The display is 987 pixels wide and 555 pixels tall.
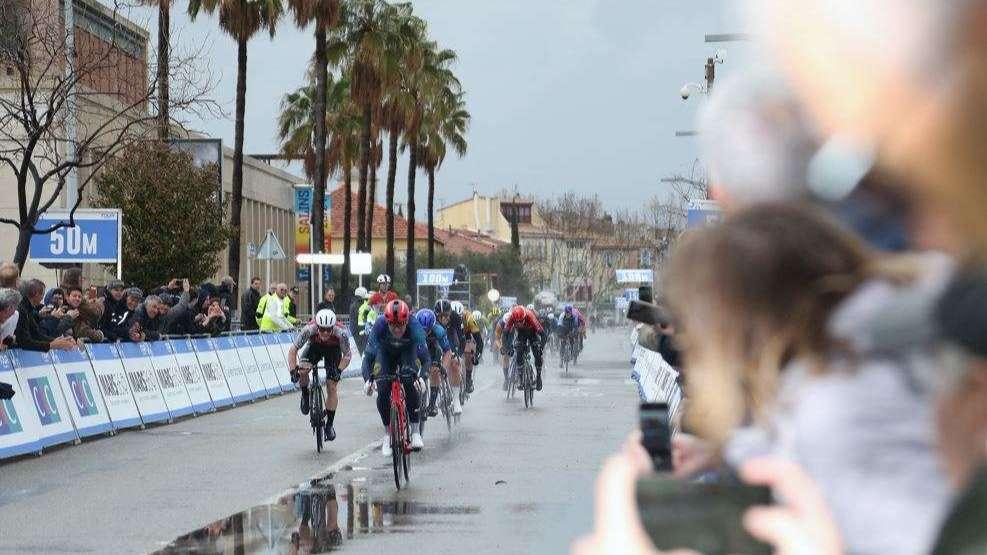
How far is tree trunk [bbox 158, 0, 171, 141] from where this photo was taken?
2898 centimetres

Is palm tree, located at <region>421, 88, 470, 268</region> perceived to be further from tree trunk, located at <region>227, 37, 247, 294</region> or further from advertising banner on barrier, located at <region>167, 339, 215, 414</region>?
advertising banner on barrier, located at <region>167, 339, 215, 414</region>

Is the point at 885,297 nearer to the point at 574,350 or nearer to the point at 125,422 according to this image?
the point at 125,422

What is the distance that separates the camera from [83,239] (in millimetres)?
27016

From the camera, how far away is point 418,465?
58.5 feet

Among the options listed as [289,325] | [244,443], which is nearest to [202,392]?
[244,443]

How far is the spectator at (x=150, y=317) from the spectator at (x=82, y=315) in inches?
75.1

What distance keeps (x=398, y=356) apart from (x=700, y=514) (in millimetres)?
15636

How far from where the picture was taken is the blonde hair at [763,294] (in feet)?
4.94

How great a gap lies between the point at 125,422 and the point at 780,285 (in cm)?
2090

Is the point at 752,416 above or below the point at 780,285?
below

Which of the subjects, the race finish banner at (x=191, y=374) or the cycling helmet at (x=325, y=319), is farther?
the race finish banner at (x=191, y=374)

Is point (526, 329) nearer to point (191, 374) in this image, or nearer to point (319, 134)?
point (191, 374)

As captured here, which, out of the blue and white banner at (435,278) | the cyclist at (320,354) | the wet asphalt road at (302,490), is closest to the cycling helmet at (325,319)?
the cyclist at (320,354)

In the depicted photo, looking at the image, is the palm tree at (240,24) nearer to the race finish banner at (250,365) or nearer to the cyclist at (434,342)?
the race finish banner at (250,365)
